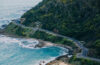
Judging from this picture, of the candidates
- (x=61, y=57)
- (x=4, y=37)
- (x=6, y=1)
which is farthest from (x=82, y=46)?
(x=6, y=1)

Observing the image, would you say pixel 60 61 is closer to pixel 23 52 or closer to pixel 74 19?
pixel 23 52

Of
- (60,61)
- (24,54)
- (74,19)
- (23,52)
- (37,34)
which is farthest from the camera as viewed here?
(37,34)

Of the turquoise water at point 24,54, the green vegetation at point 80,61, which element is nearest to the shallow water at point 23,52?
the turquoise water at point 24,54

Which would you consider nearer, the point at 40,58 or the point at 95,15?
the point at 40,58

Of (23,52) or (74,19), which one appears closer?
(23,52)

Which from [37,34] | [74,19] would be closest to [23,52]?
[37,34]

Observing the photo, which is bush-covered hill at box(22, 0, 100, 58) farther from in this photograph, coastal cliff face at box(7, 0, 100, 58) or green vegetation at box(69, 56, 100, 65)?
green vegetation at box(69, 56, 100, 65)

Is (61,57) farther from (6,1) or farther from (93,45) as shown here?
(6,1)

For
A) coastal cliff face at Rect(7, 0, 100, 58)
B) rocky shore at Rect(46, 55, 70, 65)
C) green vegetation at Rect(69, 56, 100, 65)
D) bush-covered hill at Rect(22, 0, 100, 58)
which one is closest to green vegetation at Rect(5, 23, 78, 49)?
coastal cliff face at Rect(7, 0, 100, 58)
